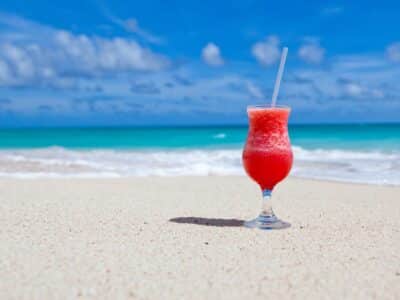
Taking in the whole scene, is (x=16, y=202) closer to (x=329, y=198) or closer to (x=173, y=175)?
(x=329, y=198)

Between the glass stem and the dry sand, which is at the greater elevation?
the glass stem

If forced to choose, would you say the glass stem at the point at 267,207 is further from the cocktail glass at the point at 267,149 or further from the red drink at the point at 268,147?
the red drink at the point at 268,147

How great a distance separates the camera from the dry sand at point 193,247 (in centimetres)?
324

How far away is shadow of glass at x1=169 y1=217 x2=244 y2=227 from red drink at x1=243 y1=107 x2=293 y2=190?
0.51m

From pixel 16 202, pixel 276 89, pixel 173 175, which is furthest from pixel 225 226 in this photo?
pixel 173 175

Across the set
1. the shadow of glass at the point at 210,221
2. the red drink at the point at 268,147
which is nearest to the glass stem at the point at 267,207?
the red drink at the point at 268,147

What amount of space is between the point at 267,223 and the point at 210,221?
61 centimetres

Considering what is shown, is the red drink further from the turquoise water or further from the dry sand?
the turquoise water

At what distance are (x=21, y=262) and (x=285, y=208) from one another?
3365mm

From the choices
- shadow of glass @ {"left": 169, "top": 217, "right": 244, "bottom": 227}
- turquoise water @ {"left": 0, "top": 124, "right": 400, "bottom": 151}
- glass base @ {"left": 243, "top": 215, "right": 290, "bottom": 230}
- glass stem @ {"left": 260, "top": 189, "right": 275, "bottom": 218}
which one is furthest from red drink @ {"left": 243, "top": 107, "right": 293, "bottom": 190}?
turquoise water @ {"left": 0, "top": 124, "right": 400, "bottom": 151}

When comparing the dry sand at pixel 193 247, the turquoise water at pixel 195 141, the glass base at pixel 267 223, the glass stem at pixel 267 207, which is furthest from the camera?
the turquoise water at pixel 195 141

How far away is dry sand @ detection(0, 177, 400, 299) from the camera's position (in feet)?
10.6

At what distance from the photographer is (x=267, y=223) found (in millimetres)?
5098

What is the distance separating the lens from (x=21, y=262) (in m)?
3.78
